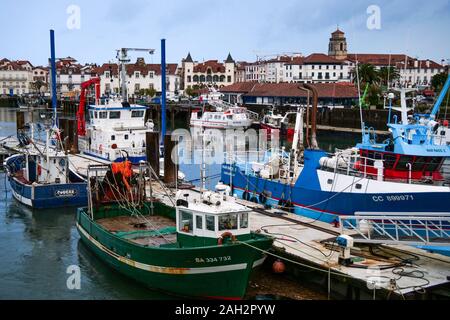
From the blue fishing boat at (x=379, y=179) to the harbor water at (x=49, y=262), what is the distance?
25.2ft

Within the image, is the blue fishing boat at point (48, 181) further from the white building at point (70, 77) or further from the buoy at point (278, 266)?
the white building at point (70, 77)

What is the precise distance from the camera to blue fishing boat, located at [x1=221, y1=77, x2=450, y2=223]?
61.2 ft

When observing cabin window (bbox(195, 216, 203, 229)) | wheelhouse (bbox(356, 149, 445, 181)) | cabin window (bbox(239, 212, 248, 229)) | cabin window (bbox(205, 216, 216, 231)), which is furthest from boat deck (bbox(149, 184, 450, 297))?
wheelhouse (bbox(356, 149, 445, 181))

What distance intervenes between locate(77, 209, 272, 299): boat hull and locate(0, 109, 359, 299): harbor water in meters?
0.61

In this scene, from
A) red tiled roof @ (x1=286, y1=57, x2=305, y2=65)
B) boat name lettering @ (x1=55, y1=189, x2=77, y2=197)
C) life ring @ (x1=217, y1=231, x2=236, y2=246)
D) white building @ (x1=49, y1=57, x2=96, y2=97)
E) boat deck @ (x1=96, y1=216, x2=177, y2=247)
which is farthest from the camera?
white building @ (x1=49, y1=57, x2=96, y2=97)

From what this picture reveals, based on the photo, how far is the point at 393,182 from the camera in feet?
64.0

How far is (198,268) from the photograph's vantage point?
14609 millimetres

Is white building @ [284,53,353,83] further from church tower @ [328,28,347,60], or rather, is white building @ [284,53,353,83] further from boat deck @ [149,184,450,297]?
boat deck @ [149,184,450,297]

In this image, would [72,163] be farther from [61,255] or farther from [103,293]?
[103,293]

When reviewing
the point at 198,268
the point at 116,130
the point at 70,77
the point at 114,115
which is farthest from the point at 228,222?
the point at 70,77

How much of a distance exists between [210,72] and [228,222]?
4392 inches

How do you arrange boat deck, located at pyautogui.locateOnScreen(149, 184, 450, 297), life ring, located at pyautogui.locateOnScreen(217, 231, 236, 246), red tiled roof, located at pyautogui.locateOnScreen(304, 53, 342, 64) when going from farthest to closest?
red tiled roof, located at pyautogui.locateOnScreen(304, 53, 342, 64), life ring, located at pyautogui.locateOnScreen(217, 231, 236, 246), boat deck, located at pyautogui.locateOnScreen(149, 184, 450, 297)

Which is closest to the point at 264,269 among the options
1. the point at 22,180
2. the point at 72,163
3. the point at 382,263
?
the point at 382,263

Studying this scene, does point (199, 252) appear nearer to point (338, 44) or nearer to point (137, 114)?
point (137, 114)
